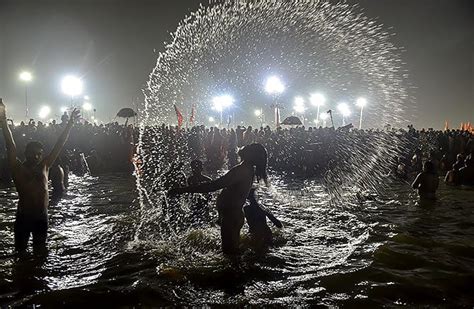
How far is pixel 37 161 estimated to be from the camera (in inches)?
228

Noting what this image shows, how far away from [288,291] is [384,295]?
51.5 inches

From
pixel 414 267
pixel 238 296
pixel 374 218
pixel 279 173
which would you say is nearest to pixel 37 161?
pixel 238 296

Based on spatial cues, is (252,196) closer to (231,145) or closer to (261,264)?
(261,264)

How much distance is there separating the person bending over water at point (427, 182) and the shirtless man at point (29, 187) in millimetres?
10488

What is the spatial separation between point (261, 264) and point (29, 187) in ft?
12.7

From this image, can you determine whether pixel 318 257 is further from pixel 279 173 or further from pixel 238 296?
pixel 279 173

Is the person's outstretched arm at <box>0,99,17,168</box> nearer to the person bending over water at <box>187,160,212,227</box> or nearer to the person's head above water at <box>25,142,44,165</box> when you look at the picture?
the person's head above water at <box>25,142,44,165</box>

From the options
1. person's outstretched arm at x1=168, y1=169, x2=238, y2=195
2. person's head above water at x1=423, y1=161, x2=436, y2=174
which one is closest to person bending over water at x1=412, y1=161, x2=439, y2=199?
person's head above water at x1=423, y1=161, x2=436, y2=174

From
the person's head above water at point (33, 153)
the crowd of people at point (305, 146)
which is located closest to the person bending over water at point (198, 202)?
the person's head above water at point (33, 153)

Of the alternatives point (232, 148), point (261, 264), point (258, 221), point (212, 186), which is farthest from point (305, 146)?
point (212, 186)

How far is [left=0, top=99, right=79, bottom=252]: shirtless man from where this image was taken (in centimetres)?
554

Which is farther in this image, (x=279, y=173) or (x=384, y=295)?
(x=279, y=173)

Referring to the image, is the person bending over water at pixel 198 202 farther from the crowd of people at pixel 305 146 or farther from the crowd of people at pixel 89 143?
the crowd of people at pixel 89 143

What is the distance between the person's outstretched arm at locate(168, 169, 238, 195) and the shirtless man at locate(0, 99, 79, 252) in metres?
2.12
